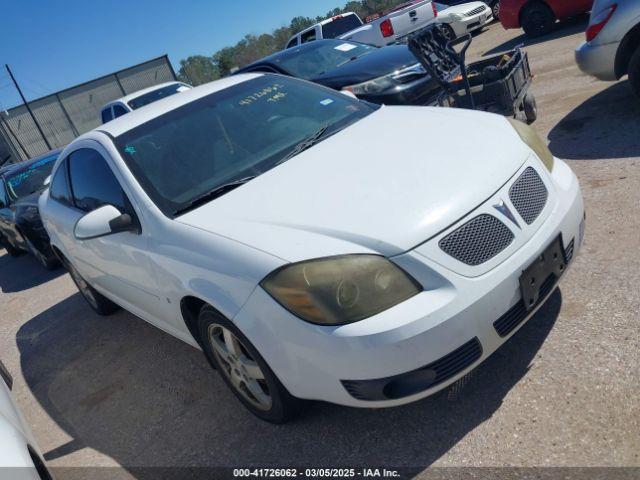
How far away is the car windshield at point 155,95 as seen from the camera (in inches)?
421

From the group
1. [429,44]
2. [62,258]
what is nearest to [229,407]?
[62,258]

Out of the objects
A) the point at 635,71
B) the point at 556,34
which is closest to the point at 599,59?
the point at 635,71

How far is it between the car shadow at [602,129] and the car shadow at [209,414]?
219 centimetres

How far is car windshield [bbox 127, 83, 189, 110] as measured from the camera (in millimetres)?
10703

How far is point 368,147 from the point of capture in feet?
9.49

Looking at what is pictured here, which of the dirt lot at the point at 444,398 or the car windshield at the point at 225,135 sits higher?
the car windshield at the point at 225,135

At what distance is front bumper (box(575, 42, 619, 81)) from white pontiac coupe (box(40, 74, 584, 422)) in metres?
2.70

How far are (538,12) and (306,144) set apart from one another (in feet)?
32.1

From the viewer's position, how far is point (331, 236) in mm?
2191

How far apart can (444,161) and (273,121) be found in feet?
4.24

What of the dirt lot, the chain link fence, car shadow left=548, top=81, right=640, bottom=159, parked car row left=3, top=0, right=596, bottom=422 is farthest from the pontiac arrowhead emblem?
the chain link fence

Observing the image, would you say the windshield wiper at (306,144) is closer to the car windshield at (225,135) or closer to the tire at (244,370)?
the car windshield at (225,135)

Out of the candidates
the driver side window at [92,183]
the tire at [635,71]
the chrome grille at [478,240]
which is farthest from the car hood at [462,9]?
the chrome grille at [478,240]

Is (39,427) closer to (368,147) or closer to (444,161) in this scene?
(368,147)
